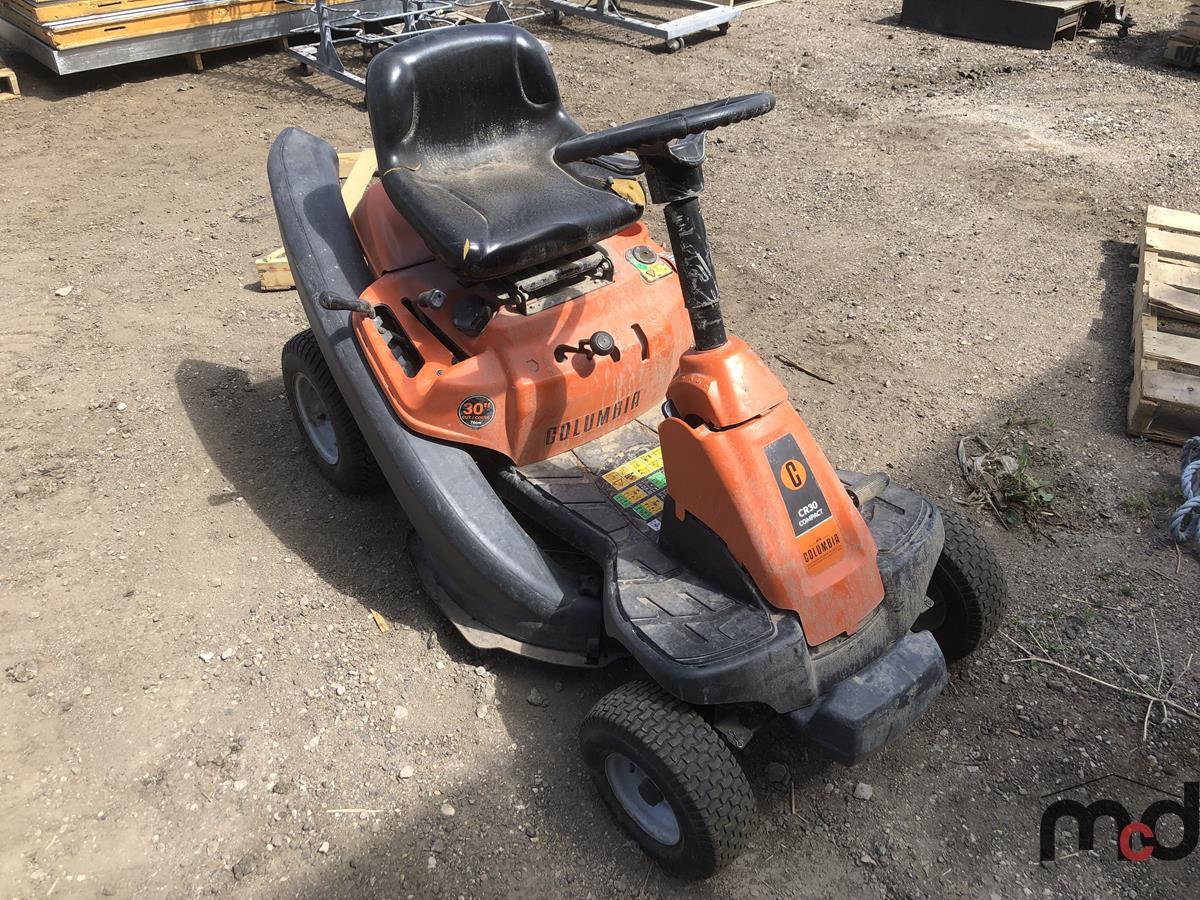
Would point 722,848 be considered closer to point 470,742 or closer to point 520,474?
point 470,742

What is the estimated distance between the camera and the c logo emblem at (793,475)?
7.78 feet

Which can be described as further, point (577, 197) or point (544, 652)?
point (577, 197)

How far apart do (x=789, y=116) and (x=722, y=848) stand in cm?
563

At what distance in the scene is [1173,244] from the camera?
15.5ft

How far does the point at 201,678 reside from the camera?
2926 millimetres

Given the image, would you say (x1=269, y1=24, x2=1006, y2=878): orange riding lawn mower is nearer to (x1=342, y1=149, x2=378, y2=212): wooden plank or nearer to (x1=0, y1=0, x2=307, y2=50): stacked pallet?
(x1=342, y1=149, x2=378, y2=212): wooden plank

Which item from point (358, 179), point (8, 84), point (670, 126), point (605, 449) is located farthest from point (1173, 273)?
point (8, 84)

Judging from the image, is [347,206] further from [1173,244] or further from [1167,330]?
[1173,244]

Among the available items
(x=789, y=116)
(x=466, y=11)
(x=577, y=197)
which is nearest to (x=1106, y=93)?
(x=789, y=116)

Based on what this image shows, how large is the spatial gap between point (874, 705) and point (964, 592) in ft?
1.85

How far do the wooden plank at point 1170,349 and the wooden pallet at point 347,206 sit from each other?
10.9ft

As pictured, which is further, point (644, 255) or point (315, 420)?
point (315, 420)

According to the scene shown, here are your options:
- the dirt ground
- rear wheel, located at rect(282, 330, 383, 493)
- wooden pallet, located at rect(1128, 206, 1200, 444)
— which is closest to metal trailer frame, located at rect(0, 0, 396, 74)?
the dirt ground

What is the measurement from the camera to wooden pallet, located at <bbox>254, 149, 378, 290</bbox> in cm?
469
